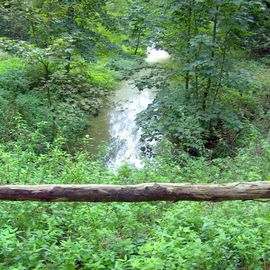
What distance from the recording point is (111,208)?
16.5 ft

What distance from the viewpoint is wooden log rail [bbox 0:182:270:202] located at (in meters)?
4.04

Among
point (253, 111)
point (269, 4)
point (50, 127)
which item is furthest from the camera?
point (269, 4)

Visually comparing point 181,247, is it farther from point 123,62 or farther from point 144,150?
point 123,62

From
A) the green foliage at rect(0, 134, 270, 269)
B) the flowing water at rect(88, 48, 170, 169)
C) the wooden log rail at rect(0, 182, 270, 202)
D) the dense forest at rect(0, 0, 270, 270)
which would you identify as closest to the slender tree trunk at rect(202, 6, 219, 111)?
the dense forest at rect(0, 0, 270, 270)

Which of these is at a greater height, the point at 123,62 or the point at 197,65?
the point at 197,65

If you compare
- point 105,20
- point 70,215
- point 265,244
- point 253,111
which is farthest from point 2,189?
point 105,20

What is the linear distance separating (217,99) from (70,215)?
664 cm

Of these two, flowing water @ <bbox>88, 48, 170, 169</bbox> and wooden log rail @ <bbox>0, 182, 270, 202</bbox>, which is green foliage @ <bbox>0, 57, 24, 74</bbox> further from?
wooden log rail @ <bbox>0, 182, 270, 202</bbox>

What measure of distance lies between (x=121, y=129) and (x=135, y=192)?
841 cm

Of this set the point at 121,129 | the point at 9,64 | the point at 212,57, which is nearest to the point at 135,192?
the point at 212,57

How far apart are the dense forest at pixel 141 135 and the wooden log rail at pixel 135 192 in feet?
A: 1.26

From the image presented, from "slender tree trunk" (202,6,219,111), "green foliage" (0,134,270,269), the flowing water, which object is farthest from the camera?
the flowing water

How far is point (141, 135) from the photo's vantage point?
9742mm

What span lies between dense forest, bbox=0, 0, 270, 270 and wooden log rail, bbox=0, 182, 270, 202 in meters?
0.38
